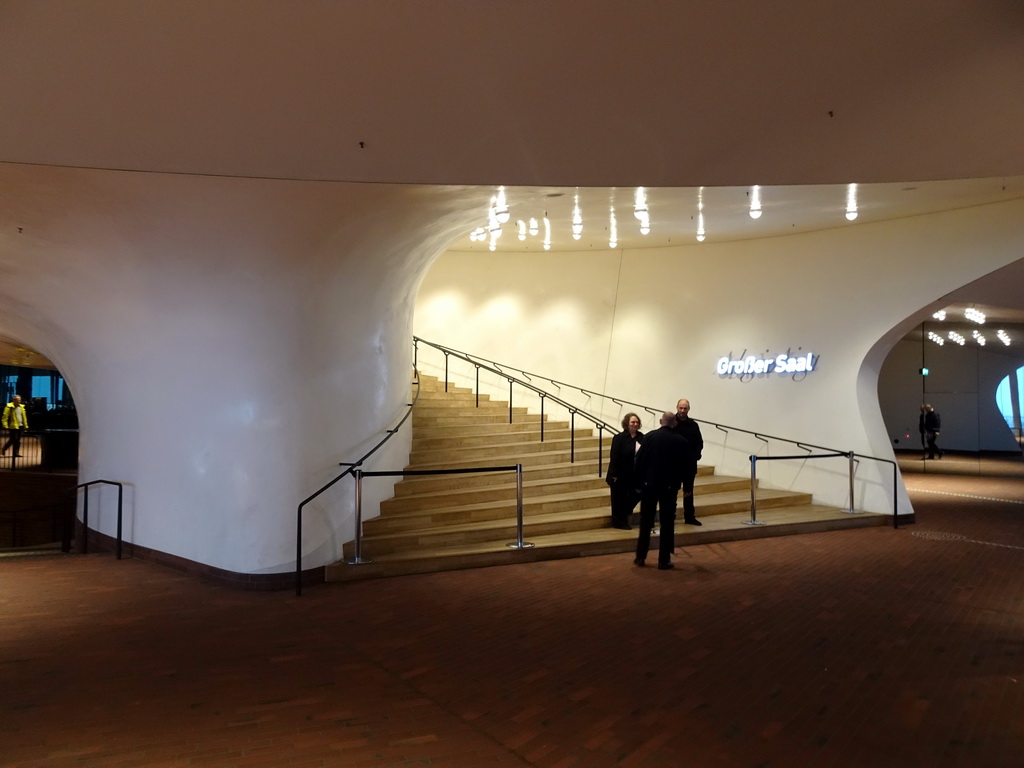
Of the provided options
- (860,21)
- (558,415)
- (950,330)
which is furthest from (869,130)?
(950,330)

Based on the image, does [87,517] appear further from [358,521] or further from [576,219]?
[576,219]

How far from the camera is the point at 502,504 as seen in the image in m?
9.90

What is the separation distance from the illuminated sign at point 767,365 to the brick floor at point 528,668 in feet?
15.5

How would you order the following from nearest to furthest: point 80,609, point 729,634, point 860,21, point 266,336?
point 860,21 < point 729,634 < point 80,609 < point 266,336

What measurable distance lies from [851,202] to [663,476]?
5095 millimetres

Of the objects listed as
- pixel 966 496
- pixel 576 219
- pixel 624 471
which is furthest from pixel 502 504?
pixel 966 496

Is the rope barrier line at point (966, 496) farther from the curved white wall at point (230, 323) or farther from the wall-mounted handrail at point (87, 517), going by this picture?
the wall-mounted handrail at point (87, 517)

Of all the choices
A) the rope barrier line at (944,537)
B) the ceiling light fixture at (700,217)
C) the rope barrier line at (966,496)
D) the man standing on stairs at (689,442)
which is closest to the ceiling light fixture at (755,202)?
the ceiling light fixture at (700,217)

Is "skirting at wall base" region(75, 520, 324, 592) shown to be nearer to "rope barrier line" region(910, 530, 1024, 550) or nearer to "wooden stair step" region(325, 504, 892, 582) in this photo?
"wooden stair step" region(325, 504, 892, 582)

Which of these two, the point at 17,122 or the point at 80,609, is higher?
the point at 17,122

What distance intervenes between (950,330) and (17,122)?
752 inches

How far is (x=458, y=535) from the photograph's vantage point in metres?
8.88

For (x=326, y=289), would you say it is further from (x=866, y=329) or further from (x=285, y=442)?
(x=866, y=329)

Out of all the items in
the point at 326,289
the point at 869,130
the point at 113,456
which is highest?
the point at 869,130
